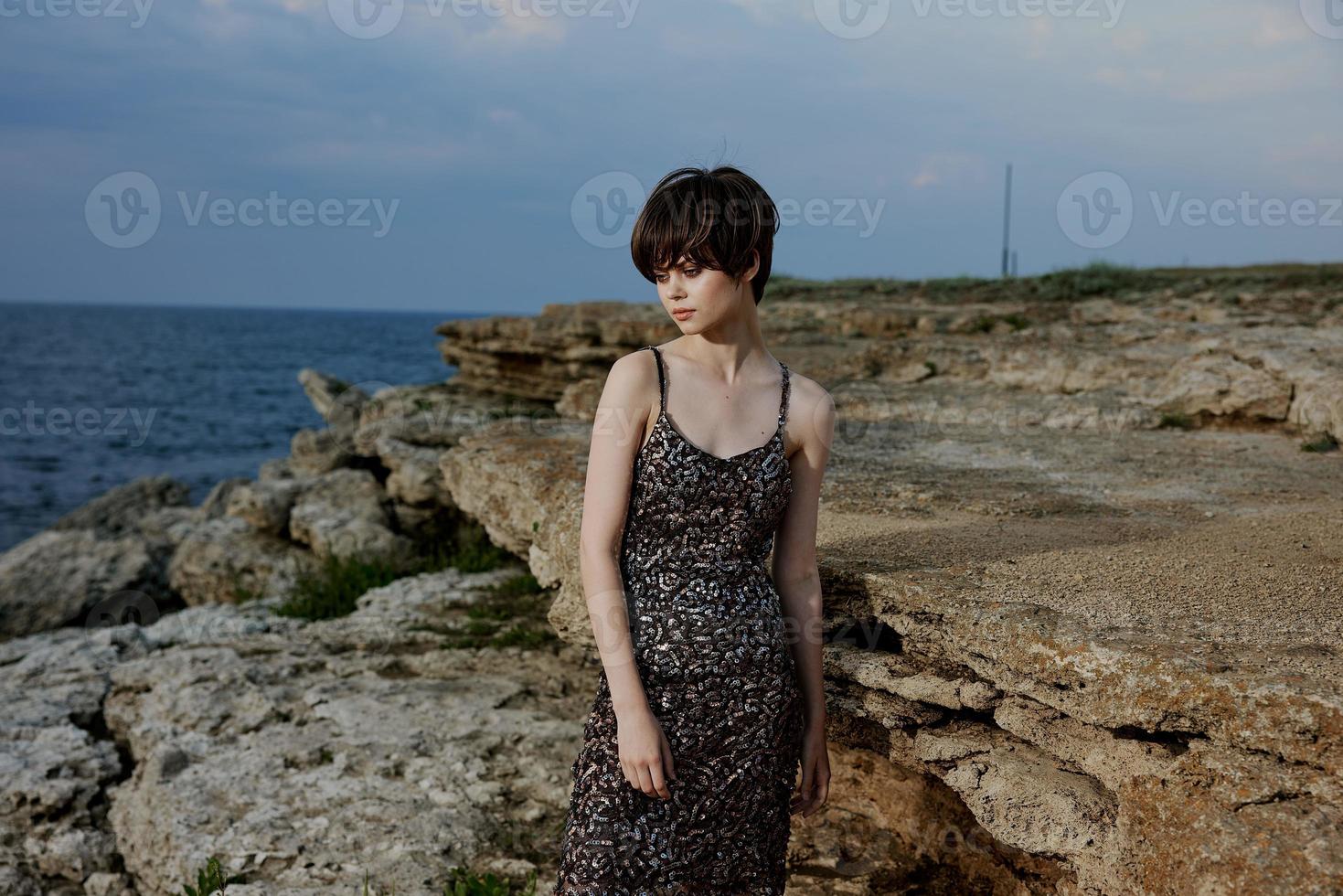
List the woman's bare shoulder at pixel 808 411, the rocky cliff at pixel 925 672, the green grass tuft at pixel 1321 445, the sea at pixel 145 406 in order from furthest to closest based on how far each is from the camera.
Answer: the sea at pixel 145 406 → the green grass tuft at pixel 1321 445 → the woman's bare shoulder at pixel 808 411 → the rocky cliff at pixel 925 672

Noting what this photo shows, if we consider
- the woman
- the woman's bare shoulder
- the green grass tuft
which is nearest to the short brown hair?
the woman

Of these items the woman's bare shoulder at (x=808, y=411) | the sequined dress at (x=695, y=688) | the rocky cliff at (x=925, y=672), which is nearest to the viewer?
the rocky cliff at (x=925, y=672)

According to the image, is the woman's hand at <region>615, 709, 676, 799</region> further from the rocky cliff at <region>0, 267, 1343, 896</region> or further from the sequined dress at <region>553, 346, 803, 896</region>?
the rocky cliff at <region>0, 267, 1343, 896</region>

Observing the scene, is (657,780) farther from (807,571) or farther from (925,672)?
(925,672)

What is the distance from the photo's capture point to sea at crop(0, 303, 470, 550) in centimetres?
2130

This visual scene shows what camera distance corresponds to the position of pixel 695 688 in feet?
7.91

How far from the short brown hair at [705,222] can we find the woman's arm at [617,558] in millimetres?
272

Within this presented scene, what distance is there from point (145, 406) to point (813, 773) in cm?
3660

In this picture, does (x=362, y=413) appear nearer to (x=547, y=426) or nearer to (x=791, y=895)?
(x=547, y=426)

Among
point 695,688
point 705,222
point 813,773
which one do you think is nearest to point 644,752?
point 695,688

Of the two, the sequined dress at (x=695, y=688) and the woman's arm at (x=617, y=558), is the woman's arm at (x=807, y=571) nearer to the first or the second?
the sequined dress at (x=695, y=688)

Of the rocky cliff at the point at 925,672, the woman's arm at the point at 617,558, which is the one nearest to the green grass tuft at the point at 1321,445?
the rocky cliff at the point at 925,672

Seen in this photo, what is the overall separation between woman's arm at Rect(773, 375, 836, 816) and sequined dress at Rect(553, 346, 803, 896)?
0.27ft

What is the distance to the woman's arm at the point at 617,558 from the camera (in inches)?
91.2
